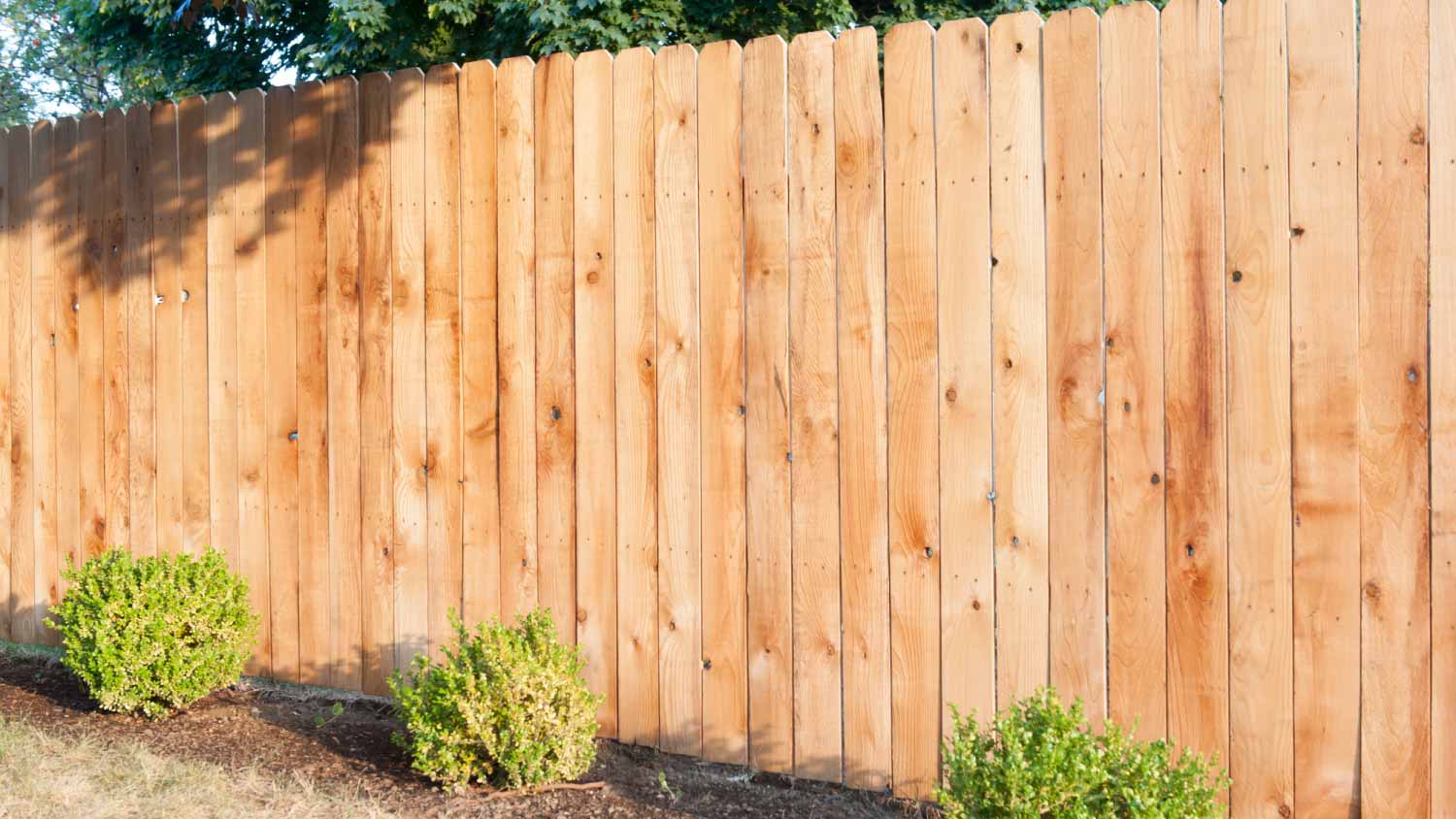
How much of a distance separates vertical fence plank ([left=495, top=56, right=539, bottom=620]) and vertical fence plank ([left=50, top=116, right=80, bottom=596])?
2125 mm

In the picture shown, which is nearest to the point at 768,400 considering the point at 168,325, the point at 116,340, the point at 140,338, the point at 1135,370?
the point at 1135,370

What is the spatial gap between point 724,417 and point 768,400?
153 mm

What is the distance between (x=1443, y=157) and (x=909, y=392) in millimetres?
1375

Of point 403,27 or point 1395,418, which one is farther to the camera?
point 403,27

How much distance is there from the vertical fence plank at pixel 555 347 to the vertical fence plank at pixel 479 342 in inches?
7.2

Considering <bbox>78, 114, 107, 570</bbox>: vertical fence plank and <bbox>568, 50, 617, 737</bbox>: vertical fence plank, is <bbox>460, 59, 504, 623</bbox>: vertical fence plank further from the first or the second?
<bbox>78, 114, 107, 570</bbox>: vertical fence plank

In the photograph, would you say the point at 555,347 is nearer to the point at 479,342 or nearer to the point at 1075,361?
the point at 479,342

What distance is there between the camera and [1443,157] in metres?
2.63

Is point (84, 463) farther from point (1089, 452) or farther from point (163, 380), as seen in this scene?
point (1089, 452)

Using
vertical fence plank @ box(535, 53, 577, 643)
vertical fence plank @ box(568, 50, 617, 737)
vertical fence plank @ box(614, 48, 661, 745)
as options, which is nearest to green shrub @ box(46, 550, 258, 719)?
vertical fence plank @ box(535, 53, 577, 643)

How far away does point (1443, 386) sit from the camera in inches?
103

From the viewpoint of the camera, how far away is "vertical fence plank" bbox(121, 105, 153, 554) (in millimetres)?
4488

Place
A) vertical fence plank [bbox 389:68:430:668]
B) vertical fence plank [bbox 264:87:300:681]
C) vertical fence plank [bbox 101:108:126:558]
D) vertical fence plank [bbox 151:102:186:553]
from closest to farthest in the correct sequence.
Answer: vertical fence plank [bbox 389:68:430:668]
vertical fence plank [bbox 264:87:300:681]
vertical fence plank [bbox 151:102:186:553]
vertical fence plank [bbox 101:108:126:558]

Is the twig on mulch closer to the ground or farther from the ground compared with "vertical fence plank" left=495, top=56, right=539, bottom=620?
closer to the ground
